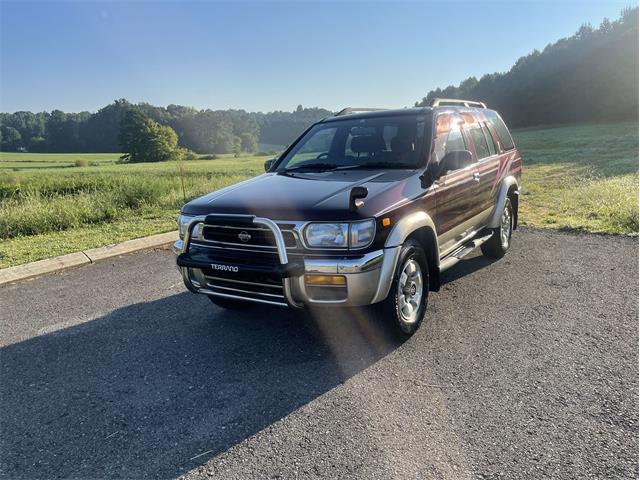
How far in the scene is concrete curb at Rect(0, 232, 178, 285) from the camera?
572 cm

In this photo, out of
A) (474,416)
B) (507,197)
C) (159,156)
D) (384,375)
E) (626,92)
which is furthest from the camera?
(159,156)

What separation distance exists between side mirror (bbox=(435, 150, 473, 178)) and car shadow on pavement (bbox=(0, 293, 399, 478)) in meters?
1.52

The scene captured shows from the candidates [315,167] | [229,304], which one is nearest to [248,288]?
[229,304]

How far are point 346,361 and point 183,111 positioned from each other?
309 feet

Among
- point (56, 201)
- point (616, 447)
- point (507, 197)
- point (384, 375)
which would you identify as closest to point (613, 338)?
point (616, 447)

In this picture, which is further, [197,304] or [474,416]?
[197,304]

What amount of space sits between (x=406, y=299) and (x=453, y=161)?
→ 132 cm

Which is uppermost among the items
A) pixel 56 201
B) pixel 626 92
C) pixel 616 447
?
pixel 626 92

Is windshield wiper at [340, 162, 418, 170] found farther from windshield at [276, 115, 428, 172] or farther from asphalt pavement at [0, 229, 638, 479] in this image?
asphalt pavement at [0, 229, 638, 479]

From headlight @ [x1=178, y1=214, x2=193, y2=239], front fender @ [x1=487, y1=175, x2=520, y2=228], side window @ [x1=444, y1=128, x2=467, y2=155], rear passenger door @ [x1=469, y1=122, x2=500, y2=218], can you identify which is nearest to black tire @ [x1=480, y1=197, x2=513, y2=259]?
front fender @ [x1=487, y1=175, x2=520, y2=228]

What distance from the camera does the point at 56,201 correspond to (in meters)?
9.72

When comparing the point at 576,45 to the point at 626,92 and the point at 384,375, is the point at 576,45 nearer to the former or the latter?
the point at 626,92

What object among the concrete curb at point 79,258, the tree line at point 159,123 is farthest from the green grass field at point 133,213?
the tree line at point 159,123

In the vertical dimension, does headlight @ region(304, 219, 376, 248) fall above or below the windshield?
below
